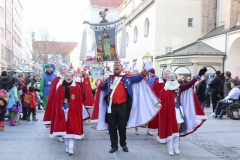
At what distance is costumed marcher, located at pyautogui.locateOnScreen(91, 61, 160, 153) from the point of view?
5961 millimetres

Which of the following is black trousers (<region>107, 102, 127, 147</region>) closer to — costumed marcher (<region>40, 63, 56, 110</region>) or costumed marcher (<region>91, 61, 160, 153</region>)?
costumed marcher (<region>91, 61, 160, 153</region>)

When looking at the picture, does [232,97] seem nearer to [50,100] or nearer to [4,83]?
[50,100]

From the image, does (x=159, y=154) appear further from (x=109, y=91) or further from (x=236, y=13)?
(x=236, y=13)

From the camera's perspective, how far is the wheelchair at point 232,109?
35.9ft

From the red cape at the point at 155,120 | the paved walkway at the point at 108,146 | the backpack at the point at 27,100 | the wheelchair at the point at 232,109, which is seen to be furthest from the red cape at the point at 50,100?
the wheelchair at the point at 232,109

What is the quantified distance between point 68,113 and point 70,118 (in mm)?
114

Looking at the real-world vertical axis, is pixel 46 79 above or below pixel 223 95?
above

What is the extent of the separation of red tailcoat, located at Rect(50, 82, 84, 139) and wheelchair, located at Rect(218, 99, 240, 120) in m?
7.27

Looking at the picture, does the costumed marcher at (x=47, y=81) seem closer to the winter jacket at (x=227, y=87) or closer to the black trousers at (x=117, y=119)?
the black trousers at (x=117, y=119)

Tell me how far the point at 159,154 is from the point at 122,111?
1227 mm

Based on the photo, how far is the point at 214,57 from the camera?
23.1 metres

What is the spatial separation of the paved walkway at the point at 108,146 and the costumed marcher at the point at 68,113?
0.46 metres

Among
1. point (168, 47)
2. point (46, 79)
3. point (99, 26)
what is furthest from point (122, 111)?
point (168, 47)

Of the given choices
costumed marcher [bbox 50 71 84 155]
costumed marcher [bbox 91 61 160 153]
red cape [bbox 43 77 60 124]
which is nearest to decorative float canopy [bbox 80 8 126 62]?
red cape [bbox 43 77 60 124]
